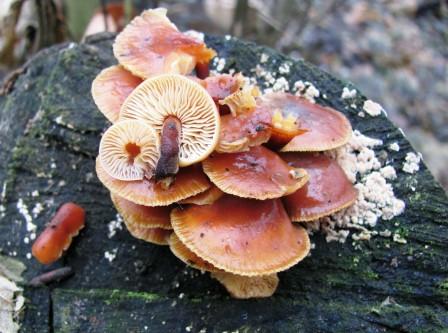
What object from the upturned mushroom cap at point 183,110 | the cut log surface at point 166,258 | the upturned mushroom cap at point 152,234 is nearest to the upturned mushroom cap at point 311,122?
the cut log surface at point 166,258

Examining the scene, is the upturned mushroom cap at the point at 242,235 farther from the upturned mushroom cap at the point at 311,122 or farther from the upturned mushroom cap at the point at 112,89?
the upturned mushroom cap at the point at 112,89

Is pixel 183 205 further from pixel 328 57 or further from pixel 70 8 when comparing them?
pixel 328 57

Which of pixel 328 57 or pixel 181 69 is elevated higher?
pixel 181 69

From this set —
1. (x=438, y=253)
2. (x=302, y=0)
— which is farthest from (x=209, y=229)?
(x=302, y=0)

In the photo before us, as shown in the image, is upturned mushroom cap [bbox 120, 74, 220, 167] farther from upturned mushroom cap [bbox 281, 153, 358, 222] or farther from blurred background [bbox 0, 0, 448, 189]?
blurred background [bbox 0, 0, 448, 189]

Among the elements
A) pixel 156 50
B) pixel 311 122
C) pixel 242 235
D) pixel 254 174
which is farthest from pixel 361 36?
pixel 242 235

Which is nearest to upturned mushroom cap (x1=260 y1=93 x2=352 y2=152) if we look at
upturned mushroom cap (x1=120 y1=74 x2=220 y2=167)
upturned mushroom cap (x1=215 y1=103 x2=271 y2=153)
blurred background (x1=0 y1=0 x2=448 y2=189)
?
upturned mushroom cap (x1=215 y1=103 x2=271 y2=153)
